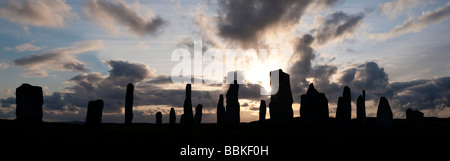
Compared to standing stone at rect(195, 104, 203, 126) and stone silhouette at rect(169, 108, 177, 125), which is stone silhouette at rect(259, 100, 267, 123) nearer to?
standing stone at rect(195, 104, 203, 126)

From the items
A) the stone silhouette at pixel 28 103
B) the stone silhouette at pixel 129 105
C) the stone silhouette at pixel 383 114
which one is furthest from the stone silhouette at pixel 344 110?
the stone silhouette at pixel 28 103

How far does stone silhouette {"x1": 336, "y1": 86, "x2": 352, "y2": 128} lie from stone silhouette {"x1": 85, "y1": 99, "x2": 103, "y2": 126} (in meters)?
25.6

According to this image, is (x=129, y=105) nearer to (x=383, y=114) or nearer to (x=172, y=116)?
(x=172, y=116)

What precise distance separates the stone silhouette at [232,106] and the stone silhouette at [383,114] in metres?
15.9

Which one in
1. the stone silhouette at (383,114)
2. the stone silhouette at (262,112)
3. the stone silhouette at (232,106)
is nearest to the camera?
the stone silhouette at (383,114)

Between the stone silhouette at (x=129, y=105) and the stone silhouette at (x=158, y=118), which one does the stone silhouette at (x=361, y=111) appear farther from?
the stone silhouette at (x=158, y=118)

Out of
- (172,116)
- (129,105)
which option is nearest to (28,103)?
(129,105)

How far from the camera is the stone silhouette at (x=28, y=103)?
88.9 feet

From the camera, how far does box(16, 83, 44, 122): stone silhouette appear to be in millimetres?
27109

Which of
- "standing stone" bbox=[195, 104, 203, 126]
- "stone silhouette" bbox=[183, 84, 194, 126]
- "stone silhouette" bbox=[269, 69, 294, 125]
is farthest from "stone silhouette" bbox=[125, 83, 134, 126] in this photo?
"stone silhouette" bbox=[269, 69, 294, 125]

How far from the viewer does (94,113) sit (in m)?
31.3
